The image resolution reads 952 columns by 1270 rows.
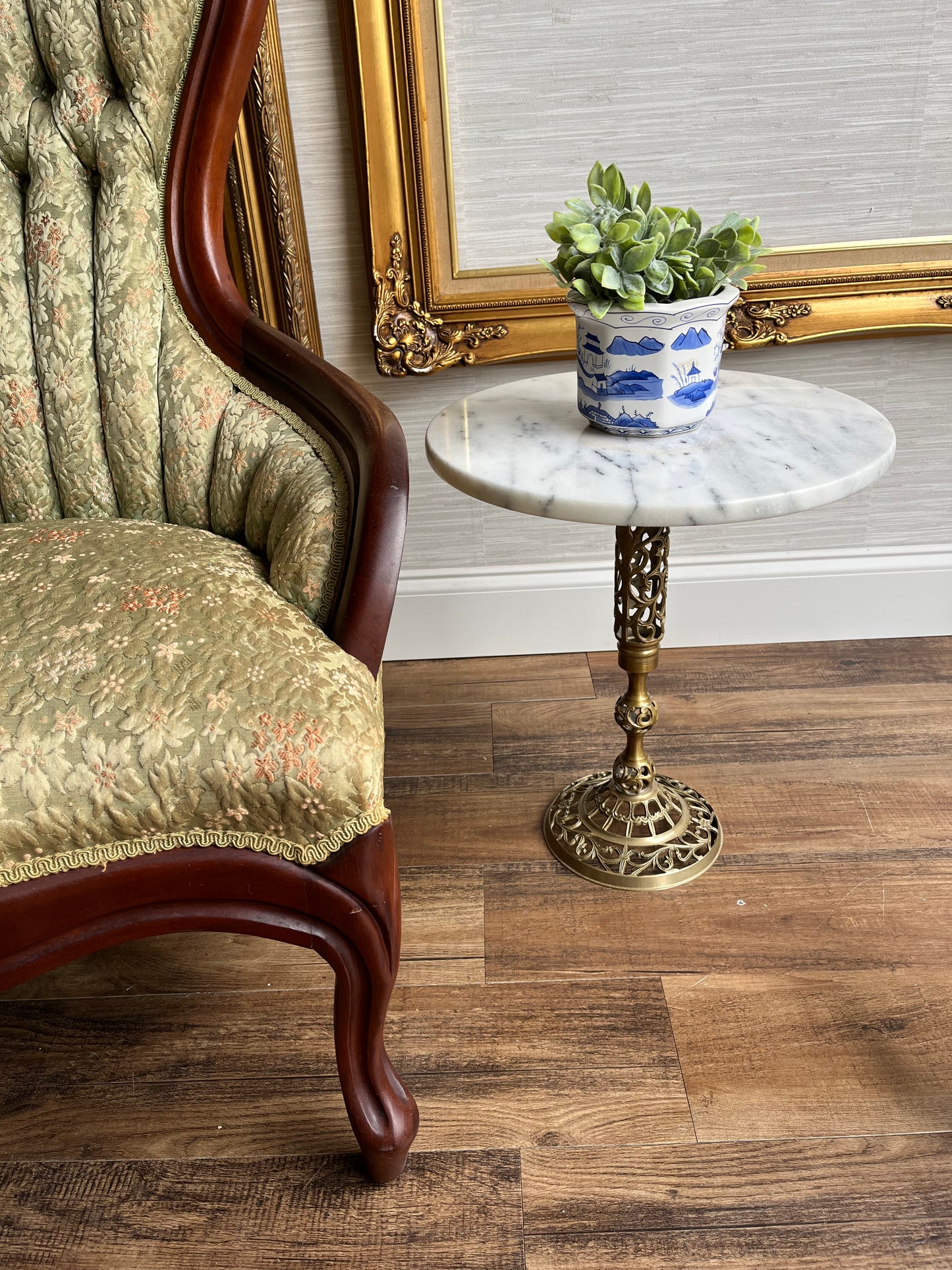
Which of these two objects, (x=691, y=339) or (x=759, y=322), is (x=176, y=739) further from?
(x=759, y=322)

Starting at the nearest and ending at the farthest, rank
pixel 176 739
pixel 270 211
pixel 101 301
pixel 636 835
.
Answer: pixel 176 739 → pixel 101 301 → pixel 636 835 → pixel 270 211

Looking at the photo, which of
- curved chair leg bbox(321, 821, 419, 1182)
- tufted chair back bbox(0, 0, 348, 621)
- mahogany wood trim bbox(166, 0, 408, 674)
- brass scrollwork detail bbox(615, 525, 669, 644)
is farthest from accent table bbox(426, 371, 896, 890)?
curved chair leg bbox(321, 821, 419, 1182)

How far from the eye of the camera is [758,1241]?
2.73 ft

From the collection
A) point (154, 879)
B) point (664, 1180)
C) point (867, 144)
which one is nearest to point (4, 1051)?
point (154, 879)

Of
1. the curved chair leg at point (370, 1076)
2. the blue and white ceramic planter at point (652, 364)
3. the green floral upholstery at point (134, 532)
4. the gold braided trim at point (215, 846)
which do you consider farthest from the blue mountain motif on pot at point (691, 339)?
the curved chair leg at point (370, 1076)

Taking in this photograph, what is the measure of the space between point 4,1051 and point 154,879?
450 mm

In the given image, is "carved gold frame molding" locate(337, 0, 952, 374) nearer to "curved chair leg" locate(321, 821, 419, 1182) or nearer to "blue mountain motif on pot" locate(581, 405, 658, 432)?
"blue mountain motif on pot" locate(581, 405, 658, 432)

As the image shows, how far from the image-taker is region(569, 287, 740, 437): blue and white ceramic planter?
0.93 metres

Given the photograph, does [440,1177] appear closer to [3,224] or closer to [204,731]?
[204,731]

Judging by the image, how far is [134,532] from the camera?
979mm

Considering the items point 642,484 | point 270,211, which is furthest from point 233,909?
point 270,211

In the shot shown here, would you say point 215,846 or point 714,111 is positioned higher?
point 714,111

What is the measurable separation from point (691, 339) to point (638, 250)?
0.34 feet

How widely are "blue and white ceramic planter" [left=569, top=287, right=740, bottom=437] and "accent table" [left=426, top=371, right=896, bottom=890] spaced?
0.08 feet
